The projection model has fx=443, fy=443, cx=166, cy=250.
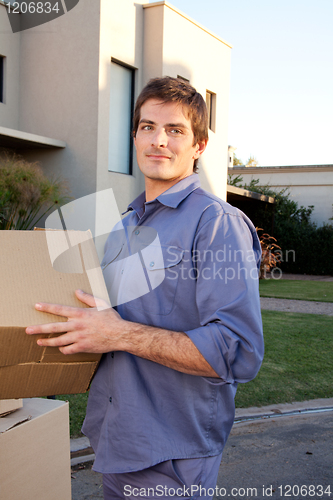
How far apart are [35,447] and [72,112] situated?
8.42m

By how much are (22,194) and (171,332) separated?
680 cm

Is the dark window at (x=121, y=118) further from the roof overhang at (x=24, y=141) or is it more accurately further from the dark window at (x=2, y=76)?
the dark window at (x=2, y=76)

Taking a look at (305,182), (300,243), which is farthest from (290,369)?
(305,182)

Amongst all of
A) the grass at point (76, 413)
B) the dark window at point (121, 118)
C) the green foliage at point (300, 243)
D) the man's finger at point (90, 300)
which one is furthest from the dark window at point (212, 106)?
the man's finger at point (90, 300)

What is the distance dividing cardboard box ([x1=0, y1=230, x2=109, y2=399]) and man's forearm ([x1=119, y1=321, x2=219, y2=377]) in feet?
0.41

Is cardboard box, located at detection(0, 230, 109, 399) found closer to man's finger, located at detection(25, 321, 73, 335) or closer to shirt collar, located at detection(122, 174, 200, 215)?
man's finger, located at detection(25, 321, 73, 335)

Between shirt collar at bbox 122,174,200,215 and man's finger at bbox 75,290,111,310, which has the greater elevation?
shirt collar at bbox 122,174,200,215

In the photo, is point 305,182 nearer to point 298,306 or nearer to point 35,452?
point 298,306

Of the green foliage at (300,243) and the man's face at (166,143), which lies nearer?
the man's face at (166,143)

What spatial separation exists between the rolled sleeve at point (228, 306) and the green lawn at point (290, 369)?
8.88 feet

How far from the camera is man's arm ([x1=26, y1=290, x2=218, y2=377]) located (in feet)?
3.93

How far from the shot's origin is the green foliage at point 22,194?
7.46m

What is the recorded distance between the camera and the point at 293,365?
18.3 feet

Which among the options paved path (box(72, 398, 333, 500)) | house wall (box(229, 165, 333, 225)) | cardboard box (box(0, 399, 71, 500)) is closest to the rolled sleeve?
cardboard box (box(0, 399, 71, 500))
